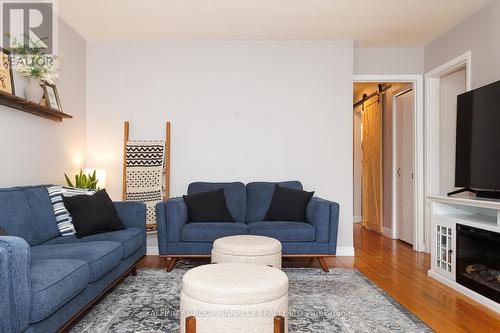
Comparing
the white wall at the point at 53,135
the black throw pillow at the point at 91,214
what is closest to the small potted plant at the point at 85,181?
the white wall at the point at 53,135

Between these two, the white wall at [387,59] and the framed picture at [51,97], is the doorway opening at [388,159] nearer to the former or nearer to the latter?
the white wall at [387,59]

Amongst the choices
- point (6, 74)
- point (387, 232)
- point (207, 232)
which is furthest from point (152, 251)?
point (387, 232)

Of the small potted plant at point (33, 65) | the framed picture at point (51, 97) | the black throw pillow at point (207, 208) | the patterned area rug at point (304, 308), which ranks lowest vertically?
the patterned area rug at point (304, 308)

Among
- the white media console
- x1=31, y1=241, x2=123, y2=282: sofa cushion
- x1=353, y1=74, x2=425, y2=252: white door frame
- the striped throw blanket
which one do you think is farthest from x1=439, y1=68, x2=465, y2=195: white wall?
x1=31, y1=241, x2=123, y2=282: sofa cushion

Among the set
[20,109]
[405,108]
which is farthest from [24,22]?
[405,108]

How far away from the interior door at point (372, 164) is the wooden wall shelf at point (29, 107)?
15.2ft

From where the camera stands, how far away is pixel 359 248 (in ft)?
15.5

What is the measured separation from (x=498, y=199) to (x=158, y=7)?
344 centimetres

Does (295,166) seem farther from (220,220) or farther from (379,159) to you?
(379,159)

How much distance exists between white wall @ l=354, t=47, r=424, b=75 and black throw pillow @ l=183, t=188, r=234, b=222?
2485 millimetres

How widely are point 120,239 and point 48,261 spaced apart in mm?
818

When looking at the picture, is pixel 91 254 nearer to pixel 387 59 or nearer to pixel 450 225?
pixel 450 225

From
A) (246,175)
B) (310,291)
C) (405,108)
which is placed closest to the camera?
(310,291)

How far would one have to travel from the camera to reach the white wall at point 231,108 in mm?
4375
